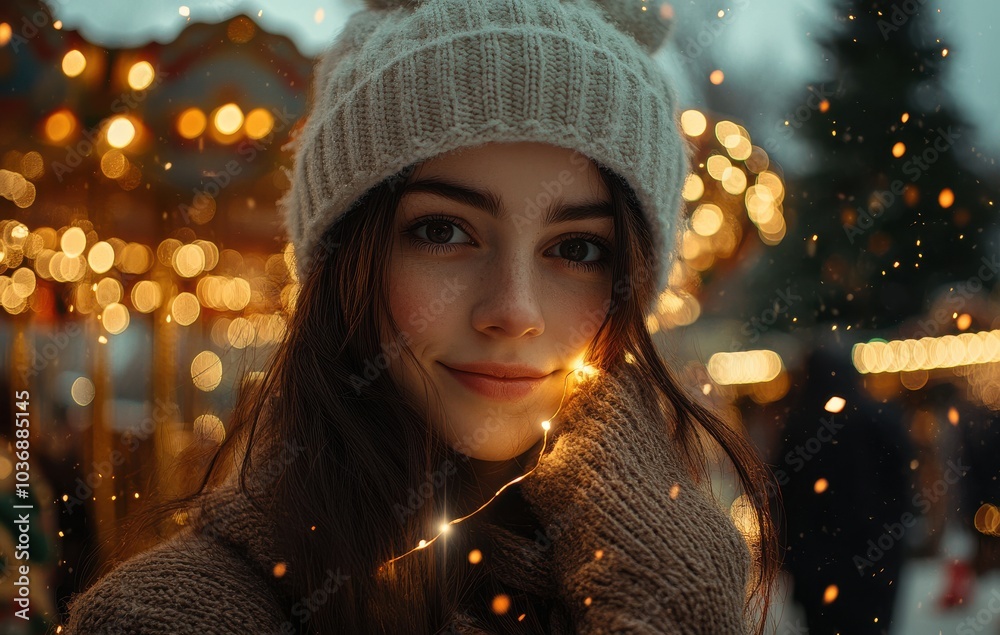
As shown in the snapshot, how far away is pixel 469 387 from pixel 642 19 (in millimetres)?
1001

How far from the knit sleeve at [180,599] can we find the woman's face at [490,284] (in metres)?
0.44

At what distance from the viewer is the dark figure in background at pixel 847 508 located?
2.75 metres

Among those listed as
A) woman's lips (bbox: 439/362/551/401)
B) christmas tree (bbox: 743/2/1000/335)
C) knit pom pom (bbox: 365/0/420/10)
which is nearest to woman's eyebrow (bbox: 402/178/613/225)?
woman's lips (bbox: 439/362/551/401)

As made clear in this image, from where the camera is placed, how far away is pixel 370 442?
143 cm

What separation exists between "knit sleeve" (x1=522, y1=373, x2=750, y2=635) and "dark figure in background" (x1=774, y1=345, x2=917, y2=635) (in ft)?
5.15

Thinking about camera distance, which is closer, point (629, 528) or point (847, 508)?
point (629, 528)

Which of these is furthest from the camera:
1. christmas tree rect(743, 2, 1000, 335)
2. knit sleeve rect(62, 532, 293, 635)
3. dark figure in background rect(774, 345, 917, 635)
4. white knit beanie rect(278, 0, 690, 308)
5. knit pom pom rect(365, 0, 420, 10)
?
→ christmas tree rect(743, 2, 1000, 335)

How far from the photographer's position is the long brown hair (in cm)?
133

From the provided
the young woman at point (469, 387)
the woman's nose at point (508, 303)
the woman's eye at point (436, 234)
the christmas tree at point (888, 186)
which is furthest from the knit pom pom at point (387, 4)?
the christmas tree at point (888, 186)

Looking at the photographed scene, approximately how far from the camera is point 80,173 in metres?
Result: 2.41

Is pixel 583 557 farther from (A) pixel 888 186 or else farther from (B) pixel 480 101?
(A) pixel 888 186

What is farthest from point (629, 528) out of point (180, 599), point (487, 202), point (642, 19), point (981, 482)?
point (981, 482)

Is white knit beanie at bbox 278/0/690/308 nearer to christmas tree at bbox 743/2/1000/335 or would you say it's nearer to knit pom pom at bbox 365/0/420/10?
knit pom pom at bbox 365/0/420/10

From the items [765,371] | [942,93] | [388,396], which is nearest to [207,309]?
[388,396]
